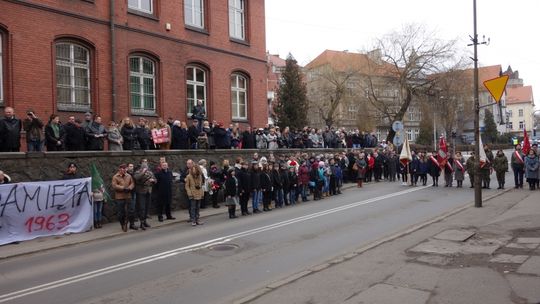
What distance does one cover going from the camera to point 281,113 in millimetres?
44562

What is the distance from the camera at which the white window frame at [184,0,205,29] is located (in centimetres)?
2392

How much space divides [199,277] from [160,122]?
35.9ft

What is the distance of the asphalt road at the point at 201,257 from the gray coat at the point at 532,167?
6774 millimetres

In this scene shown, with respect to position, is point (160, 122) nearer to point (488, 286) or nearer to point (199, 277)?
point (199, 277)

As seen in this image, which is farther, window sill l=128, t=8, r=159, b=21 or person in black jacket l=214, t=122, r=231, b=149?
window sill l=128, t=8, r=159, b=21

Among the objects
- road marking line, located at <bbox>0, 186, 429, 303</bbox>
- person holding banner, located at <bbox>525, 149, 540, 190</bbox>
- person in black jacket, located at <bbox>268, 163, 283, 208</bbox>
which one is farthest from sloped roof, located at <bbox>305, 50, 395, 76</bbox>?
road marking line, located at <bbox>0, 186, 429, 303</bbox>

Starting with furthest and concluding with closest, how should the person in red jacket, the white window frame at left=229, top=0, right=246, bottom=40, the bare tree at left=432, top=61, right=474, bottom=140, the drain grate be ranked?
1. the bare tree at left=432, top=61, right=474, bottom=140
2. the white window frame at left=229, top=0, right=246, bottom=40
3. the person in red jacket
4. the drain grate

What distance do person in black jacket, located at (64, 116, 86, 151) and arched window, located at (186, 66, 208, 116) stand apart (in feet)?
28.9

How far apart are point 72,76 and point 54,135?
202 inches

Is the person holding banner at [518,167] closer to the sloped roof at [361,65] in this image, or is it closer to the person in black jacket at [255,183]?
the person in black jacket at [255,183]

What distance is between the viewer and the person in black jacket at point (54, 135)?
1455cm

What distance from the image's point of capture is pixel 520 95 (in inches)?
4835

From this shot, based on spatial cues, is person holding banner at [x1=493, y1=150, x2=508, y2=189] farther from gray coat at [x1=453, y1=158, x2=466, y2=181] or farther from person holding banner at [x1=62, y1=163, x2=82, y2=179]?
person holding banner at [x1=62, y1=163, x2=82, y2=179]

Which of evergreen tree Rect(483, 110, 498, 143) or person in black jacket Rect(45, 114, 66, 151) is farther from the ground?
evergreen tree Rect(483, 110, 498, 143)
